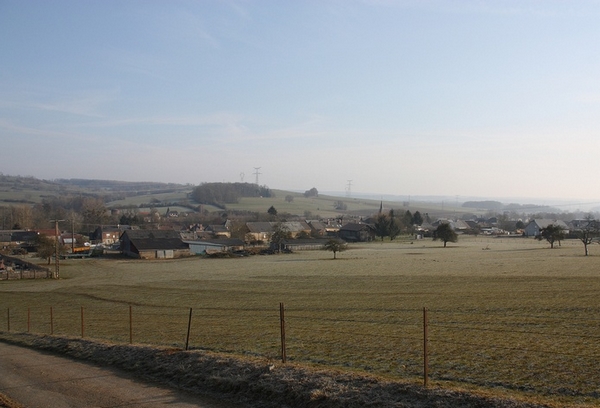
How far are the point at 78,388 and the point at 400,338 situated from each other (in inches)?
456

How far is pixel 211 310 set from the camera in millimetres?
31938

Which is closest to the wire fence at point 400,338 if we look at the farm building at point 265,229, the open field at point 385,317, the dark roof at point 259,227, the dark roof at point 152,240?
the open field at point 385,317

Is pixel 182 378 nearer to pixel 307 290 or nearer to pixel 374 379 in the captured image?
pixel 374 379

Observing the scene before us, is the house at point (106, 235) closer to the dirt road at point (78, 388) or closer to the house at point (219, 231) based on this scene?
the house at point (219, 231)

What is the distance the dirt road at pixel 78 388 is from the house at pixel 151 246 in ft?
268

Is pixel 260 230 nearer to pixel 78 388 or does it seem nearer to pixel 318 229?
pixel 318 229

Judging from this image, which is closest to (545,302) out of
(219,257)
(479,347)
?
(479,347)

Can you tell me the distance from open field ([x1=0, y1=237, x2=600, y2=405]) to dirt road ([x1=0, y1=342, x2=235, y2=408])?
414 cm

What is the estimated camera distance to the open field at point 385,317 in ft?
48.8

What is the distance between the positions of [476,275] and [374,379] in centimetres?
3891

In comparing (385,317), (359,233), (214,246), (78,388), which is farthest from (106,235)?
(78,388)

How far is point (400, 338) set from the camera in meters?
19.8

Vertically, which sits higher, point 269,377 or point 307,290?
point 269,377

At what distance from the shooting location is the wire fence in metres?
13.9
